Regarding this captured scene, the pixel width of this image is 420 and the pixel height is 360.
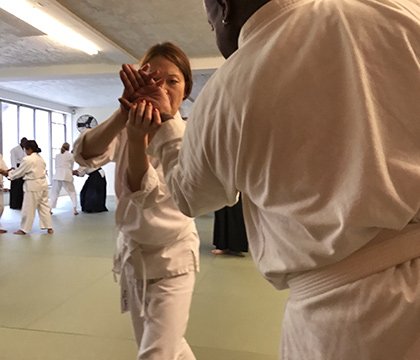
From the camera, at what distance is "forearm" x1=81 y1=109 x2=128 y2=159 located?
1.41 metres

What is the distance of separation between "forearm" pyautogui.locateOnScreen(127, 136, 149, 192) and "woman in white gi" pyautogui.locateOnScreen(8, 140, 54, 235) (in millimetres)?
6155

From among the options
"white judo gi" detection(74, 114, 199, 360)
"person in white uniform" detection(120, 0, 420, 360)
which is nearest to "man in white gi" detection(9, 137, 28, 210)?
"white judo gi" detection(74, 114, 199, 360)

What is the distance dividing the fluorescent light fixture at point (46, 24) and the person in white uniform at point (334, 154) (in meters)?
4.83

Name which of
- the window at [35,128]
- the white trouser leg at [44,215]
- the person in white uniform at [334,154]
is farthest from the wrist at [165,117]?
the window at [35,128]

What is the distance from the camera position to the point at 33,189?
7309 mm

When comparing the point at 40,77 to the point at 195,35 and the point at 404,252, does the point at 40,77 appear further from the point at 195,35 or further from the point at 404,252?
the point at 404,252

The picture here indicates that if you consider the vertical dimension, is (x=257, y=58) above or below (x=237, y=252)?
above

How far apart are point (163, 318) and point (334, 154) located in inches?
44.2

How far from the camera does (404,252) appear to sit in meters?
0.62

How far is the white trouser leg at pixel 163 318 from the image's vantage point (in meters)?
1.49

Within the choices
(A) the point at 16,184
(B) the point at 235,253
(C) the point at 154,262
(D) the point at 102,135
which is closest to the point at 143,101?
(D) the point at 102,135

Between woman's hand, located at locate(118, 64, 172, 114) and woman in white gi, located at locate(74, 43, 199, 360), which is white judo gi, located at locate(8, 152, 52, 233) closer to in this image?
woman in white gi, located at locate(74, 43, 199, 360)

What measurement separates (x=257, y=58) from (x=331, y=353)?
48cm

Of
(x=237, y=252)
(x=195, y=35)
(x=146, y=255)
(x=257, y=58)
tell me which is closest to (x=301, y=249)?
(x=257, y=58)
